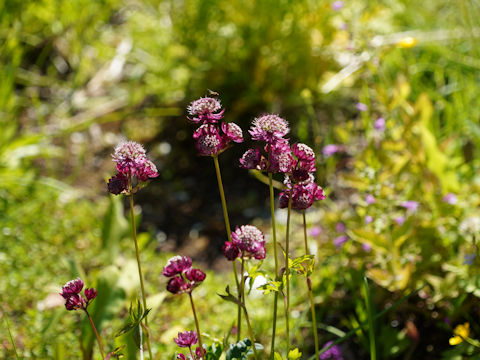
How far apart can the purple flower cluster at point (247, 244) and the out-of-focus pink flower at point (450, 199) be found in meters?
1.06

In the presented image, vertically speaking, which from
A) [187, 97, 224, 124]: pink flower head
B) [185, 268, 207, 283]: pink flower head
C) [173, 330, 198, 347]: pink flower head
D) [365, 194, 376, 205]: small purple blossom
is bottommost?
[173, 330, 198, 347]: pink flower head

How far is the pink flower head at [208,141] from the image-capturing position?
1.02m

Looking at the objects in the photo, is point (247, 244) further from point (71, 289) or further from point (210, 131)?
point (71, 289)

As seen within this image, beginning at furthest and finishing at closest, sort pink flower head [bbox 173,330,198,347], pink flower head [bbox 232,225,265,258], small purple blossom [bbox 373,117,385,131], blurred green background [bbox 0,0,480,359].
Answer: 1. small purple blossom [bbox 373,117,385,131]
2. blurred green background [bbox 0,0,480,359]
3. pink flower head [bbox 173,330,198,347]
4. pink flower head [bbox 232,225,265,258]

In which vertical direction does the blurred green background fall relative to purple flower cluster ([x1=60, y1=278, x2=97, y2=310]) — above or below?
above

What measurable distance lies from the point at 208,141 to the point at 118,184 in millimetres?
205

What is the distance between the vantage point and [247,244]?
0.99 meters

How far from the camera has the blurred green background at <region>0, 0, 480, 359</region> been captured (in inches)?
69.3

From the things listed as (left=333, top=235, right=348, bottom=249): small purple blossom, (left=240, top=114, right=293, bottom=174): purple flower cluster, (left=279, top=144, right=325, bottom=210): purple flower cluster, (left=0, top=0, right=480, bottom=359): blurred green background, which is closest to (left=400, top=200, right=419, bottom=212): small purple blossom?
(left=0, top=0, right=480, bottom=359): blurred green background

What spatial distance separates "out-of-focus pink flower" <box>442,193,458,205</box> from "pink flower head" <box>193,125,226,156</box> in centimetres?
109

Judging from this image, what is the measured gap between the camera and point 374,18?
2672 mm

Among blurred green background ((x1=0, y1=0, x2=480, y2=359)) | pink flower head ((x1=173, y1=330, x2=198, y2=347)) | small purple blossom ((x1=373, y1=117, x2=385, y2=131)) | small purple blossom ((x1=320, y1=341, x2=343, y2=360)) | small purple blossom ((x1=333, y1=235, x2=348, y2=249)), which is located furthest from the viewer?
small purple blossom ((x1=373, y1=117, x2=385, y2=131))

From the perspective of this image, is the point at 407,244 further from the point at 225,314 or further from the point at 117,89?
the point at 117,89

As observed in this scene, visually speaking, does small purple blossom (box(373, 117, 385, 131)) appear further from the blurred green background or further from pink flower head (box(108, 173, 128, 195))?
pink flower head (box(108, 173, 128, 195))
